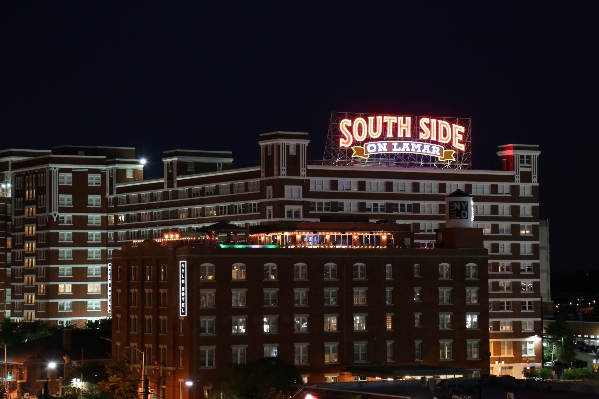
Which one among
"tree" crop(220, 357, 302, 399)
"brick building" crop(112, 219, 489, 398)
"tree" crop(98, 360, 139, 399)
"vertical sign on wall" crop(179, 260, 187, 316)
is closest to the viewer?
"tree" crop(220, 357, 302, 399)

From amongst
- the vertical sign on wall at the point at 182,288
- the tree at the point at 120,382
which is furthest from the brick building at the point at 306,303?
the tree at the point at 120,382

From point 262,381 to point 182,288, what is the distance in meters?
19.7

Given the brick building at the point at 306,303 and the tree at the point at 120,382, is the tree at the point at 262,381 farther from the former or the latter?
the tree at the point at 120,382

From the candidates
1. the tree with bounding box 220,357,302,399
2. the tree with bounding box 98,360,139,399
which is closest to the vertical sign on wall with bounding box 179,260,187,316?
the tree with bounding box 98,360,139,399

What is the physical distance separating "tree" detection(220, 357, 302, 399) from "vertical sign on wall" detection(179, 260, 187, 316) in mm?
11098

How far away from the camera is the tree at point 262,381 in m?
133

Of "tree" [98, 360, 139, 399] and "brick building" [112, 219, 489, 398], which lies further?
"brick building" [112, 219, 489, 398]

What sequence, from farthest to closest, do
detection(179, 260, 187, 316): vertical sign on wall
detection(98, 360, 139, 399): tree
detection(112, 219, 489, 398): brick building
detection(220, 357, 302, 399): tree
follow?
detection(112, 219, 489, 398): brick building < detection(179, 260, 187, 316): vertical sign on wall < detection(98, 360, 139, 399): tree < detection(220, 357, 302, 399): tree

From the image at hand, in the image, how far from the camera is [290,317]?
156 m

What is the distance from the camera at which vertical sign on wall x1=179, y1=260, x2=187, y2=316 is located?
14938cm

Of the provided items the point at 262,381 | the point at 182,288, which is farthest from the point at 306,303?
the point at 262,381

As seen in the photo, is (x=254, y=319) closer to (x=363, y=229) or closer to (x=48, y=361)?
(x=363, y=229)

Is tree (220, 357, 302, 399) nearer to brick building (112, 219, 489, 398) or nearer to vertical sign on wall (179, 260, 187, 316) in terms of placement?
brick building (112, 219, 489, 398)

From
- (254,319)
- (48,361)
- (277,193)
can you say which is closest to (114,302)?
(48,361)
